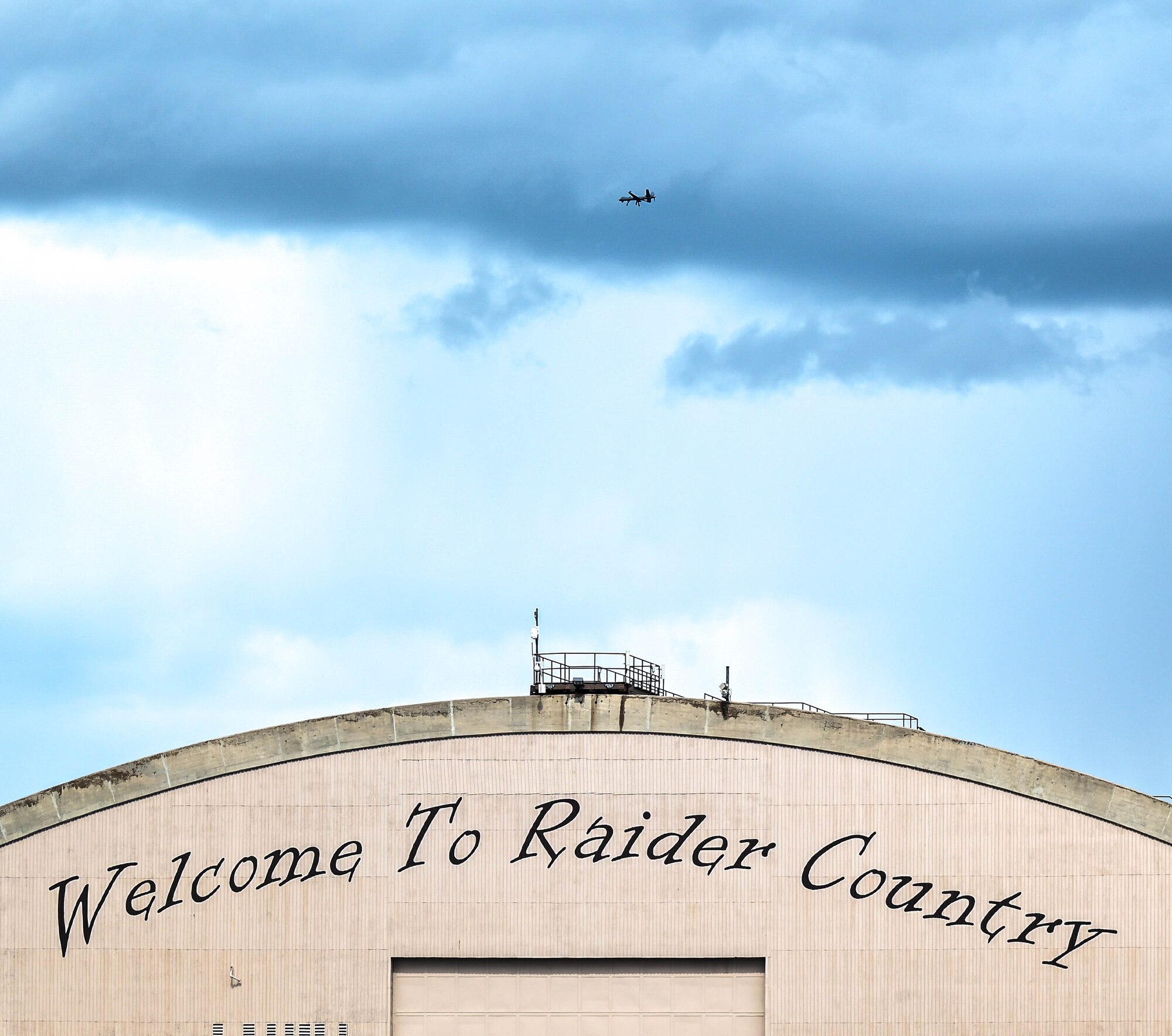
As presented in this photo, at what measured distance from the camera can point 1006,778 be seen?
2176 inches

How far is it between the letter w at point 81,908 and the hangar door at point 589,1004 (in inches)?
326

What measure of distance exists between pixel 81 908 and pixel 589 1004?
14.3 metres

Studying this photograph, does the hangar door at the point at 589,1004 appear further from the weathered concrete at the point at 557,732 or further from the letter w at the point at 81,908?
the letter w at the point at 81,908

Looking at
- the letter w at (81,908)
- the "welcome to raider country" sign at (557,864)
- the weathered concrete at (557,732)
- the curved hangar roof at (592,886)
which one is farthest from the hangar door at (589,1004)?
the letter w at (81,908)

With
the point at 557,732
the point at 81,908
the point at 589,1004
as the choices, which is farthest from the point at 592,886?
the point at 81,908

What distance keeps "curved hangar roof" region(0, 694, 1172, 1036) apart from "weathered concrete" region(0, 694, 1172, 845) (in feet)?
0.23

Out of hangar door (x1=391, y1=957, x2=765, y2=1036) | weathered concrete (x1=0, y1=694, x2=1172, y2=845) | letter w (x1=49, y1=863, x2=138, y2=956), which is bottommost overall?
hangar door (x1=391, y1=957, x2=765, y2=1036)

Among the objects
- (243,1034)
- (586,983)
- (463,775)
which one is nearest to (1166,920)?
(586,983)

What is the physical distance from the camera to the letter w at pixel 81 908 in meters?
55.4

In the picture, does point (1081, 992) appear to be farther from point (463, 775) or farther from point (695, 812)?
point (463, 775)

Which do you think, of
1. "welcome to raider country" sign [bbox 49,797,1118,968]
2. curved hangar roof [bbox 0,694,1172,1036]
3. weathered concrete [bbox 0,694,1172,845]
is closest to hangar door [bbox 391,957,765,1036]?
curved hangar roof [bbox 0,694,1172,1036]

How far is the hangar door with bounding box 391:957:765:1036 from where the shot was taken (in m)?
55.1

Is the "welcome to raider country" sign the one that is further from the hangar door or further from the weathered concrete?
the hangar door

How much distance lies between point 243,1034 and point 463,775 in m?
9.23
